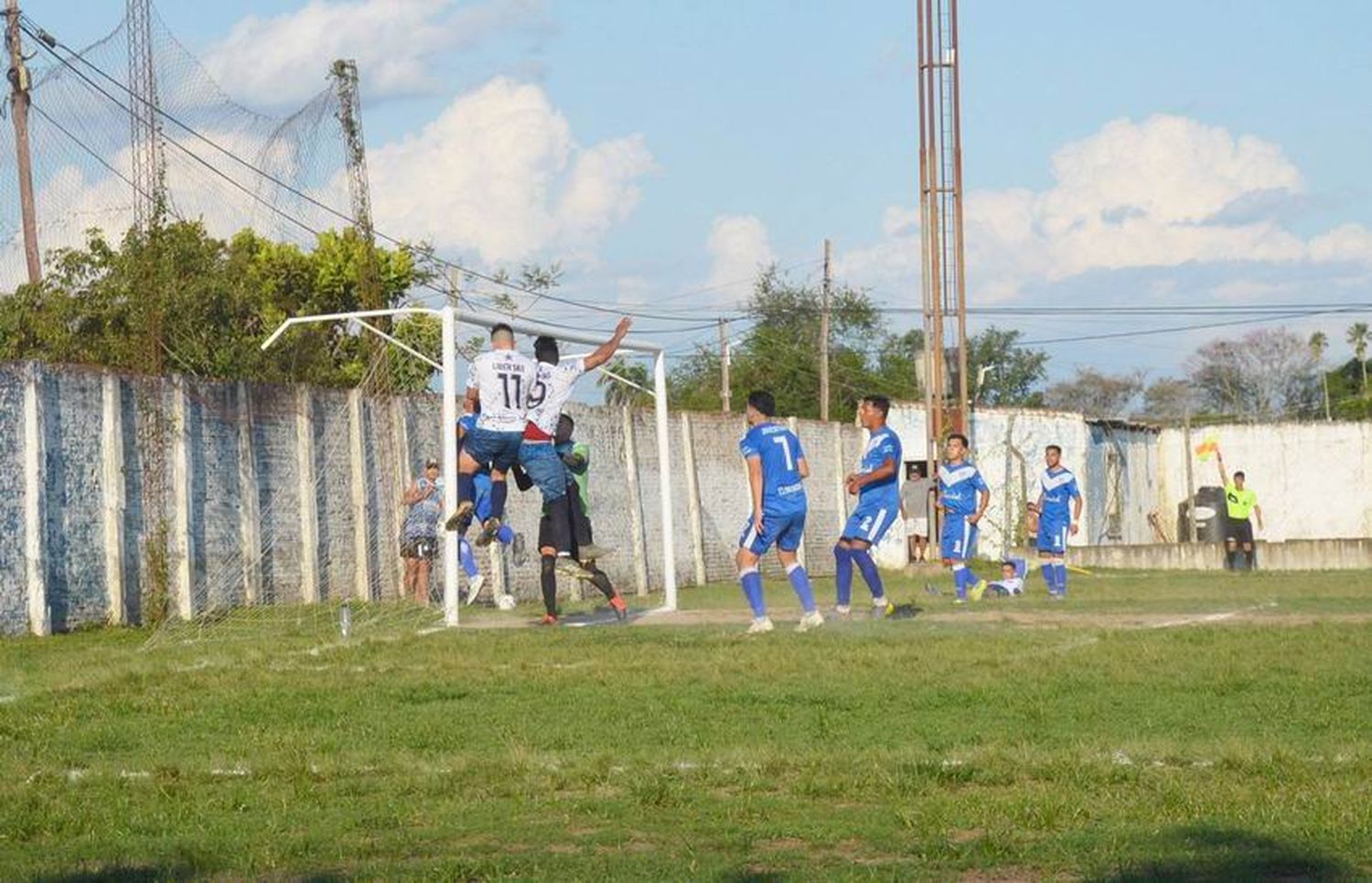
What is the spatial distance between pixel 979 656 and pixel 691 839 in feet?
21.1

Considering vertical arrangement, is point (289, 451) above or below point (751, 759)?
above

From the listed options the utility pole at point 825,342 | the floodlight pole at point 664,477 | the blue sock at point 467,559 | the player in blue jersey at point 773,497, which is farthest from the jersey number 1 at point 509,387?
the utility pole at point 825,342

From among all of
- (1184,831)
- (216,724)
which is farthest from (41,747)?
(1184,831)

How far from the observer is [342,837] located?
22.6 feet

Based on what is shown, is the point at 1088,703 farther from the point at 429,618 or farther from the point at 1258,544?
the point at 1258,544

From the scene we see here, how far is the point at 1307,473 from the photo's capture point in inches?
2064

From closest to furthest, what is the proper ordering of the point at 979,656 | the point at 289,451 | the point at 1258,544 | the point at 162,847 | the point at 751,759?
the point at 162,847 → the point at 751,759 → the point at 979,656 → the point at 289,451 → the point at 1258,544

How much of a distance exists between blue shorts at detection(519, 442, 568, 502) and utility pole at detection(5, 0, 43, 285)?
19160 millimetres

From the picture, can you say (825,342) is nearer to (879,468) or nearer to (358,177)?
(358,177)

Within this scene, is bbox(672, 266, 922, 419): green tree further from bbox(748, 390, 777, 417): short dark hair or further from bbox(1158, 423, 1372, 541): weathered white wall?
bbox(748, 390, 777, 417): short dark hair

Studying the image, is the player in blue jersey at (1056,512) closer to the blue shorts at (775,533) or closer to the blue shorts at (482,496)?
the blue shorts at (482,496)

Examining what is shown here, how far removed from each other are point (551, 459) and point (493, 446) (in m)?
0.48

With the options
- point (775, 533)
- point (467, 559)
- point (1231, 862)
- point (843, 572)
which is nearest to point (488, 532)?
point (775, 533)

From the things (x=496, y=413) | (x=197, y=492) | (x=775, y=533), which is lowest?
(x=775, y=533)
